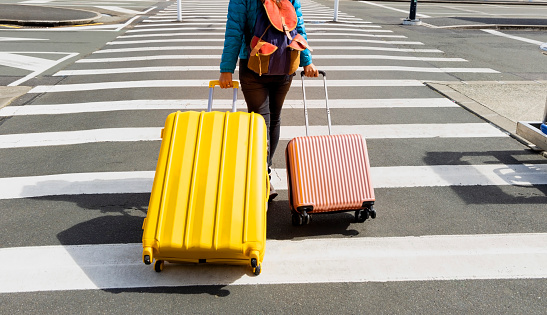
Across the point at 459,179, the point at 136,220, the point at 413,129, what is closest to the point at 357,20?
the point at 413,129

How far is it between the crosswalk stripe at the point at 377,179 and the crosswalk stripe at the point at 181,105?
8.88 feet

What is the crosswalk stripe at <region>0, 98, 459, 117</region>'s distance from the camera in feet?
27.8

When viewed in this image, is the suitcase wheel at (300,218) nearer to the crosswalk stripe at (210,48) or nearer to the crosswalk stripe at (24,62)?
the crosswalk stripe at (24,62)

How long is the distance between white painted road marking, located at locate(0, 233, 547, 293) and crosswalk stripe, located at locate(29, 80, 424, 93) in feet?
19.3

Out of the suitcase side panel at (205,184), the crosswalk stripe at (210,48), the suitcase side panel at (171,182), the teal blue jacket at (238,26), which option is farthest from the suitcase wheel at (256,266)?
the crosswalk stripe at (210,48)

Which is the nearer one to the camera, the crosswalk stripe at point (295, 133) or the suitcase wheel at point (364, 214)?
the suitcase wheel at point (364, 214)

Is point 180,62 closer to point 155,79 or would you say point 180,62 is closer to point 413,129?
point 155,79

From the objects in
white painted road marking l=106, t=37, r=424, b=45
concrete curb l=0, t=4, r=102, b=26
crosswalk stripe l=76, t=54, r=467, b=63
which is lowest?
crosswalk stripe l=76, t=54, r=467, b=63

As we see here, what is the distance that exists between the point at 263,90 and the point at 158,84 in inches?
225

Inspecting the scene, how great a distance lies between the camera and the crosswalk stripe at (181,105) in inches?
334

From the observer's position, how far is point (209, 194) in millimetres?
3906

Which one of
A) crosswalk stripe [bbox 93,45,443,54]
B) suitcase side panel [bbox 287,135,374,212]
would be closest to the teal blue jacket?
suitcase side panel [bbox 287,135,374,212]

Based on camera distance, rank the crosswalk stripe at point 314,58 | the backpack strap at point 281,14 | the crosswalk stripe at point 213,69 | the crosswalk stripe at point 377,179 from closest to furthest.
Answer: the backpack strap at point 281,14
the crosswalk stripe at point 377,179
the crosswalk stripe at point 213,69
the crosswalk stripe at point 314,58

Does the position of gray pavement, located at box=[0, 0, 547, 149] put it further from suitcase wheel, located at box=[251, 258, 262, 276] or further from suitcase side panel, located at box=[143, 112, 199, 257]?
suitcase side panel, located at box=[143, 112, 199, 257]
